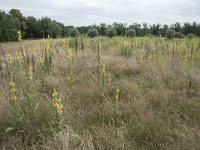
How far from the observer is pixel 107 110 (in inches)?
176

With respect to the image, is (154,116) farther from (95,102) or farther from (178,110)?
(95,102)

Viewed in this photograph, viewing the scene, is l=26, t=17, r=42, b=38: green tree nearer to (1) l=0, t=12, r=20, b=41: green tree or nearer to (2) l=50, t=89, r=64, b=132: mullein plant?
(1) l=0, t=12, r=20, b=41: green tree

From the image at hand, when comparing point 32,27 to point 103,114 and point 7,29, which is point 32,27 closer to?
point 7,29

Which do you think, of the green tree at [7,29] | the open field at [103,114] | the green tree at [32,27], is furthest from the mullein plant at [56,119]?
the green tree at [32,27]

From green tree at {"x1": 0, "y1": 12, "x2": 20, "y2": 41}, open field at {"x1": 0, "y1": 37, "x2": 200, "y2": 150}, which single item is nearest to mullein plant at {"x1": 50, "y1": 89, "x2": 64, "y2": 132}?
open field at {"x1": 0, "y1": 37, "x2": 200, "y2": 150}

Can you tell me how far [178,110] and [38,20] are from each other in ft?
170

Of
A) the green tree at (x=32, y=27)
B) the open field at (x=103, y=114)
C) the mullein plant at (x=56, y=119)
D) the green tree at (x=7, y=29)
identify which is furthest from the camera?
the green tree at (x=32, y=27)

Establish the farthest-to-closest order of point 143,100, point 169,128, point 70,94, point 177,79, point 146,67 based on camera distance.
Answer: point 146,67 → point 177,79 → point 70,94 → point 143,100 → point 169,128

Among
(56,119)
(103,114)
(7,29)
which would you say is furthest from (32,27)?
(56,119)

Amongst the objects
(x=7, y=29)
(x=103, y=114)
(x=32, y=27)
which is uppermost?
(x=32, y=27)

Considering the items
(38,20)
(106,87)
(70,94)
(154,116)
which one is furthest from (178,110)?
(38,20)

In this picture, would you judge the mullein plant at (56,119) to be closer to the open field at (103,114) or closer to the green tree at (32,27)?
the open field at (103,114)

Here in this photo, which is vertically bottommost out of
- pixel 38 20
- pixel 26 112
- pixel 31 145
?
pixel 31 145

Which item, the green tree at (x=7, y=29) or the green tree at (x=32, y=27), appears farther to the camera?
the green tree at (x=32, y=27)
